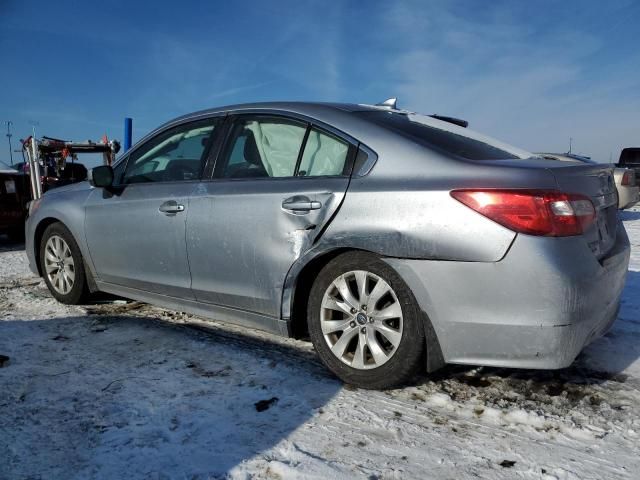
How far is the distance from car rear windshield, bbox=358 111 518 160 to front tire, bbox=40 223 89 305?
2.58 m

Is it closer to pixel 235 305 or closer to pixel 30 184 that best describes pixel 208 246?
pixel 235 305

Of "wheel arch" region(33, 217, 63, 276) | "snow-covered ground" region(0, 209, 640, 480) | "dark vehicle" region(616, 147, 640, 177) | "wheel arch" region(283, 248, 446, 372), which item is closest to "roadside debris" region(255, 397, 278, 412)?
"snow-covered ground" region(0, 209, 640, 480)

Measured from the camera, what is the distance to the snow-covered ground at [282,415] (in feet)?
6.25

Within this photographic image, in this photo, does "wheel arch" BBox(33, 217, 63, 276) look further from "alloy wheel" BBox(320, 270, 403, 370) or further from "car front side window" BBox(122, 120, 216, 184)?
"alloy wheel" BBox(320, 270, 403, 370)

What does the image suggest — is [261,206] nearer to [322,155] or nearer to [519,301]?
[322,155]

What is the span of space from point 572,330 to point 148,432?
1.81m

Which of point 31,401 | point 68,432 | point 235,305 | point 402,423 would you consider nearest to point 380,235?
point 402,423

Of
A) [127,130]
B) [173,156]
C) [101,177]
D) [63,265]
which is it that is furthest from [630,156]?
[63,265]

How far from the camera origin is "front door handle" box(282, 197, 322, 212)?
2.62 meters

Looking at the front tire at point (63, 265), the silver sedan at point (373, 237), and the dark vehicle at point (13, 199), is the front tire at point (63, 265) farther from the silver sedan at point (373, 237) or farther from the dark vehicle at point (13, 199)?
A: the dark vehicle at point (13, 199)

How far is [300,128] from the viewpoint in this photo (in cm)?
292

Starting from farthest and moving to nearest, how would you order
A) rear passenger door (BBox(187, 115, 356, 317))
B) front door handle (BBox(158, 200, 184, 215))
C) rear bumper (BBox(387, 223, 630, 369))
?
front door handle (BBox(158, 200, 184, 215)), rear passenger door (BBox(187, 115, 356, 317)), rear bumper (BBox(387, 223, 630, 369))

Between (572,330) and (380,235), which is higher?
(380,235)

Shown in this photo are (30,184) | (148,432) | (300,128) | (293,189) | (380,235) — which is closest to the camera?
(148,432)
